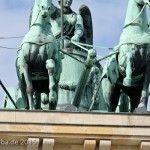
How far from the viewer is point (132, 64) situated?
2634cm

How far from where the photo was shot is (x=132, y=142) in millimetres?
25375

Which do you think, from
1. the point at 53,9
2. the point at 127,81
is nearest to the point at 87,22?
the point at 53,9

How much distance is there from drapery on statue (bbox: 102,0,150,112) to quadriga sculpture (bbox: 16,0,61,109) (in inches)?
32.7

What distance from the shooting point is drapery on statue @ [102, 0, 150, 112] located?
2638 centimetres

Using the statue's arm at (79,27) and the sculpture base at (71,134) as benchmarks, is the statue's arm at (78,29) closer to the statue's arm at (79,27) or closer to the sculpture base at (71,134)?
the statue's arm at (79,27)

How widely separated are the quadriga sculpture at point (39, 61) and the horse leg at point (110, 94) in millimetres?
783

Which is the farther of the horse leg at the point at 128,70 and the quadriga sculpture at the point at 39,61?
the quadriga sculpture at the point at 39,61

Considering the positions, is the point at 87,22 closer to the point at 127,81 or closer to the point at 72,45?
the point at 72,45

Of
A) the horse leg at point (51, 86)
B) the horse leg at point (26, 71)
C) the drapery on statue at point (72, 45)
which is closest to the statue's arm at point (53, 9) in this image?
the drapery on statue at point (72, 45)

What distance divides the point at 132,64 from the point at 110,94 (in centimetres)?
78

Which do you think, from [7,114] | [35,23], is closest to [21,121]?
[7,114]

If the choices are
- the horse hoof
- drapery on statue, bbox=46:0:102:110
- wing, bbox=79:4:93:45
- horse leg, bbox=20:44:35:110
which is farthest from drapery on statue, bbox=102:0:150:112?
wing, bbox=79:4:93:45

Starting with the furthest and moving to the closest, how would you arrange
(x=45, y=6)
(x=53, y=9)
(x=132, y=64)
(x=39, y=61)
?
1. (x=53, y=9)
2. (x=45, y=6)
3. (x=39, y=61)
4. (x=132, y=64)

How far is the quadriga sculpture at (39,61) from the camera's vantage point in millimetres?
26438
